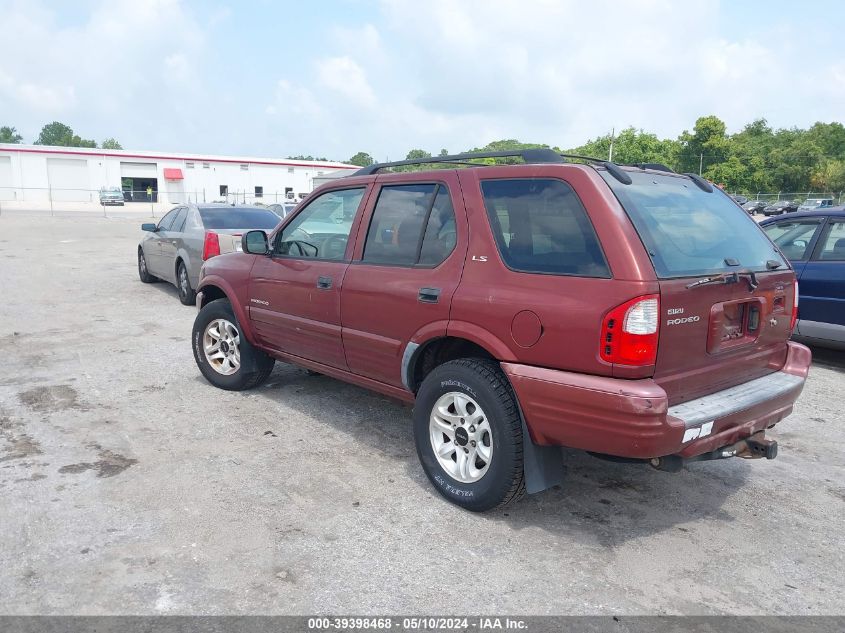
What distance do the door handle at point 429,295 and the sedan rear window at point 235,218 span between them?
264 inches

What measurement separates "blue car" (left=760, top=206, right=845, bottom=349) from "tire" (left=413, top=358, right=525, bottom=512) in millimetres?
4832

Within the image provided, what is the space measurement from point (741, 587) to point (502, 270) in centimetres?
185

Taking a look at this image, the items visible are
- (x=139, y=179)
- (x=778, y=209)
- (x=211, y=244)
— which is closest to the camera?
(x=211, y=244)

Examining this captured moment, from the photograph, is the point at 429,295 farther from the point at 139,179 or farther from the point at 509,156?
the point at 139,179

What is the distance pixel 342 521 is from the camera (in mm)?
3492

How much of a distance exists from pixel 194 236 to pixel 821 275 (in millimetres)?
8054

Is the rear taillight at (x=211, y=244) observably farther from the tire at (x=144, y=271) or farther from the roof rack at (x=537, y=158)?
the roof rack at (x=537, y=158)

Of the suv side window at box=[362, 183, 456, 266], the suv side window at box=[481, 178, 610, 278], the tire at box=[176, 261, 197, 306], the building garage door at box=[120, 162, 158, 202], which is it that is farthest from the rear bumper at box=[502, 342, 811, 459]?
the building garage door at box=[120, 162, 158, 202]

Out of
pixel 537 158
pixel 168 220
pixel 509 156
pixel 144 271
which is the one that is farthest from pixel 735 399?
pixel 144 271

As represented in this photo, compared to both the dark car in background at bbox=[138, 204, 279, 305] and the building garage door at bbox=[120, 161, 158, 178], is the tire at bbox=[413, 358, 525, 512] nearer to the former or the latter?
the dark car in background at bbox=[138, 204, 279, 305]

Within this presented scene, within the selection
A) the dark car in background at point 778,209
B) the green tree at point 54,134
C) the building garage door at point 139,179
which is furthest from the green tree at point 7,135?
the dark car in background at point 778,209

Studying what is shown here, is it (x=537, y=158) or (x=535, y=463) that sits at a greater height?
(x=537, y=158)

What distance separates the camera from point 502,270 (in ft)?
11.2

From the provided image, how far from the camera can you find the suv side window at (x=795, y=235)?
6.99 metres
